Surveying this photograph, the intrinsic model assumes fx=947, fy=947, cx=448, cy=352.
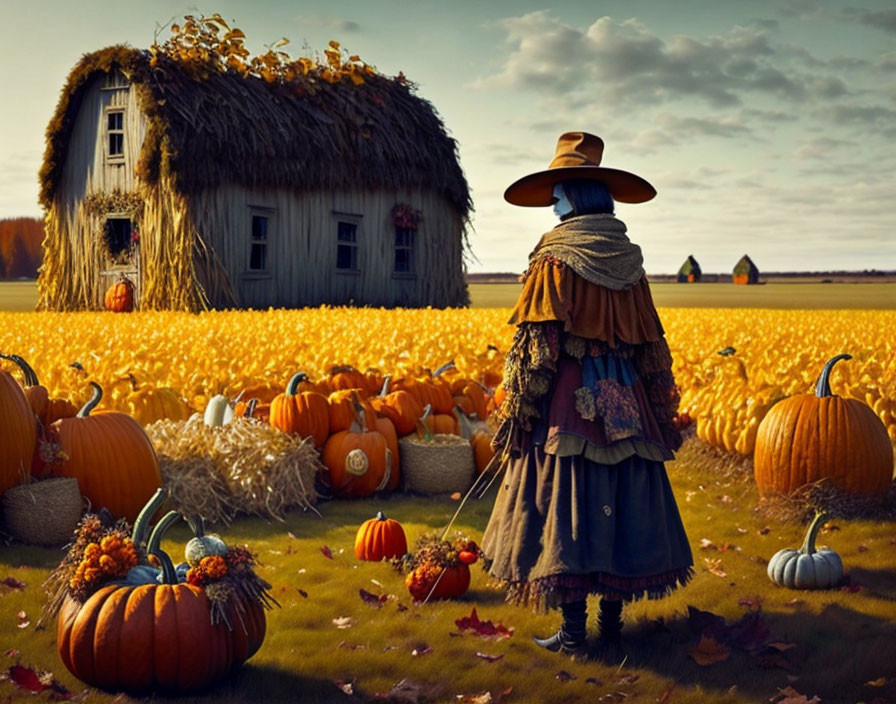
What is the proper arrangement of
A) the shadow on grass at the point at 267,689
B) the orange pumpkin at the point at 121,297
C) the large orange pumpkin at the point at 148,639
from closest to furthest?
the large orange pumpkin at the point at 148,639 < the shadow on grass at the point at 267,689 < the orange pumpkin at the point at 121,297

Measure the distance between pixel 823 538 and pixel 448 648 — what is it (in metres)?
3.27

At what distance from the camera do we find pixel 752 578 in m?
5.53

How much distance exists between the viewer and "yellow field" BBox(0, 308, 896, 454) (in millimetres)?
8305

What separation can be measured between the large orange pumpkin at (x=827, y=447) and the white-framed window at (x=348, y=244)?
18132mm

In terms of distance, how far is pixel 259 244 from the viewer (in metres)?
22.8

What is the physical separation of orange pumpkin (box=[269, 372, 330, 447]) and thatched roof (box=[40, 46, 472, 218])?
47.2 ft

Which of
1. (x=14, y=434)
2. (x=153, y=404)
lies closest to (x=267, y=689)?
(x=14, y=434)

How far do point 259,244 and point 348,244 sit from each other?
98.5 inches

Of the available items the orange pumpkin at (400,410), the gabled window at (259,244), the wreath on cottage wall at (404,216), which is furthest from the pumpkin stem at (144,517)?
the wreath on cottage wall at (404,216)

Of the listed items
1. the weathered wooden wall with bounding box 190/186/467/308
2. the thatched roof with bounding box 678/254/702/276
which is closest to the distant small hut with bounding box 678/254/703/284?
the thatched roof with bounding box 678/254/702/276

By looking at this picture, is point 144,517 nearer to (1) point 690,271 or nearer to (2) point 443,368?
(2) point 443,368

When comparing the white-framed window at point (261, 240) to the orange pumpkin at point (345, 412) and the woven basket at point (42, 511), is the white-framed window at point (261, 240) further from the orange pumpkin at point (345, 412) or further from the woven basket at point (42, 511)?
the woven basket at point (42, 511)

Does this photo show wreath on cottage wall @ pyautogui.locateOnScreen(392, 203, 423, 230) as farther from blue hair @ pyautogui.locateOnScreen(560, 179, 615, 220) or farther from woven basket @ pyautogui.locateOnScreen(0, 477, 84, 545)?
blue hair @ pyautogui.locateOnScreen(560, 179, 615, 220)

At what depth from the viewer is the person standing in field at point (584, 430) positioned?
4.18 m
